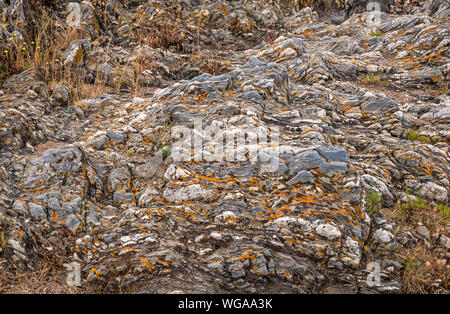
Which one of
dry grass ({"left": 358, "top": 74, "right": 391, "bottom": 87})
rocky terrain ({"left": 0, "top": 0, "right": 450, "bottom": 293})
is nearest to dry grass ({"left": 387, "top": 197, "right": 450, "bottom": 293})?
rocky terrain ({"left": 0, "top": 0, "right": 450, "bottom": 293})

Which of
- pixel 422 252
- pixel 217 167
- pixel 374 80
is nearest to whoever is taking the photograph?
pixel 422 252

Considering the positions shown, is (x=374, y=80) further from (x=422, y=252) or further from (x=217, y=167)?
(x=217, y=167)

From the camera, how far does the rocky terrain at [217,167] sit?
3.30 m

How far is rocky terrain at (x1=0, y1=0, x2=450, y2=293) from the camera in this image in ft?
10.8

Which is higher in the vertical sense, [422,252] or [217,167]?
[217,167]

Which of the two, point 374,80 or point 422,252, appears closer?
point 422,252

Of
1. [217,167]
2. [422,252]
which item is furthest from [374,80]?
[217,167]

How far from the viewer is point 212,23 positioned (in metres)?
11.3

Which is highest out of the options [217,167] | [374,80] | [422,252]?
[374,80]

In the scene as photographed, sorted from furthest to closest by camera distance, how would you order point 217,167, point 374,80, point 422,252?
point 374,80 → point 217,167 → point 422,252

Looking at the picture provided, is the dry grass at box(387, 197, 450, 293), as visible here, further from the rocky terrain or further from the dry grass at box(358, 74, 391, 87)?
the dry grass at box(358, 74, 391, 87)

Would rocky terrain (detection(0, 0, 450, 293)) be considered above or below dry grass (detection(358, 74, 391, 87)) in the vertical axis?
below

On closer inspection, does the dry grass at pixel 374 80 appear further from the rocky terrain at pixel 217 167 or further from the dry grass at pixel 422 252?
the dry grass at pixel 422 252

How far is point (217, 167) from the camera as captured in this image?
462cm
